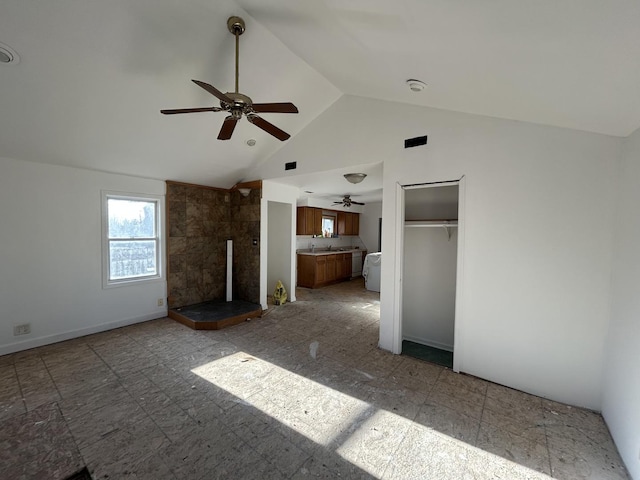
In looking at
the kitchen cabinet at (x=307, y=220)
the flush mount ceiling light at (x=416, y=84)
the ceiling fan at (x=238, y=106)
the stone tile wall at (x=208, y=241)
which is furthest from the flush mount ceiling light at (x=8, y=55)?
the kitchen cabinet at (x=307, y=220)

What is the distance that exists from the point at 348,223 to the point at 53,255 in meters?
6.84

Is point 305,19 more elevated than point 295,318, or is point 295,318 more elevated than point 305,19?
point 305,19

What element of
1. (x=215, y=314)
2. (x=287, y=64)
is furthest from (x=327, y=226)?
(x=287, y=64)

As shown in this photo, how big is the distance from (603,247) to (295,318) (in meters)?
3.90

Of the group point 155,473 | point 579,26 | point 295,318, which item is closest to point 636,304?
point 579,26

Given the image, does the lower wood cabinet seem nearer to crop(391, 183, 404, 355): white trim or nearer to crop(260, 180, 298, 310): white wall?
crop(260, 180, 298, 310): white wall

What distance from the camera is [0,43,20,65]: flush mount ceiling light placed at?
203 cm

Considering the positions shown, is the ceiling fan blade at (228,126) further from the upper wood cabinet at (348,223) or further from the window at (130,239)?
the upper wood cabinet at (348,223)

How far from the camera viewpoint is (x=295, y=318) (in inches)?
181

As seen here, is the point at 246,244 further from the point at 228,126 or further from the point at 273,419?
the point at 273,419

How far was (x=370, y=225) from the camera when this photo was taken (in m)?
8.80

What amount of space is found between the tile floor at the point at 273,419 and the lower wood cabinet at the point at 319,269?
138 inches

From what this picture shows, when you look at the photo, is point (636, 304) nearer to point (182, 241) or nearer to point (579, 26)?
point (579, 26)

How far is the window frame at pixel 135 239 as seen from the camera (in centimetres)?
396
